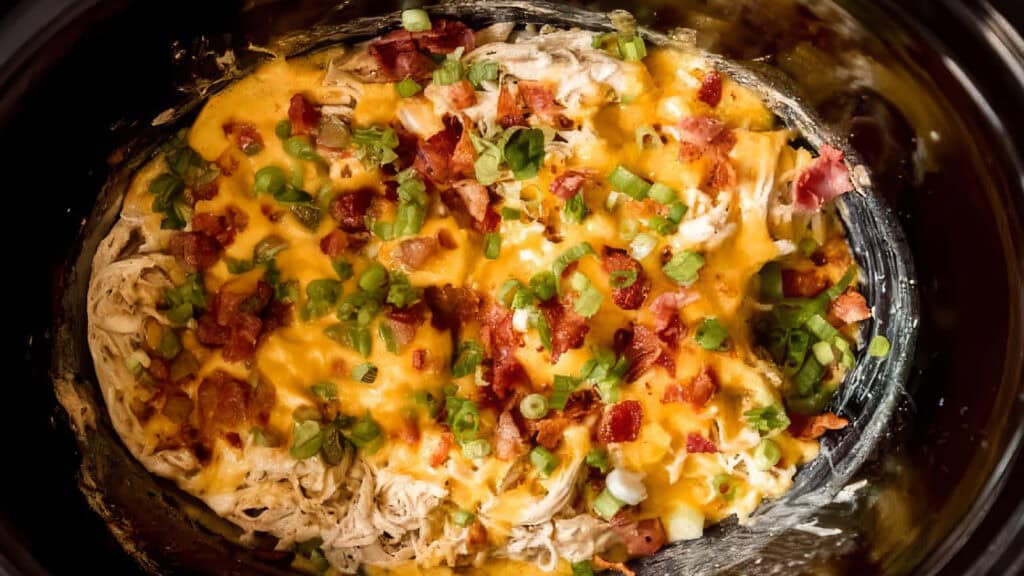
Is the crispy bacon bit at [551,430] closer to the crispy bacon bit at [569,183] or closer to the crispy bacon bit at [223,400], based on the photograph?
the crispy bacon bit at [569,183]

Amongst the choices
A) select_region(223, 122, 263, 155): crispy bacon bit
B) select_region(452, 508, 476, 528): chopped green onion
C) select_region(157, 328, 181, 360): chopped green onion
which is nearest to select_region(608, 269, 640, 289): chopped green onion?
select_region(452, 508, 476, 528): chopped green onion

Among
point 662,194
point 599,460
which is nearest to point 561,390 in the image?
point 599,460

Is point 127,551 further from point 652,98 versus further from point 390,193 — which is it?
point 652,98

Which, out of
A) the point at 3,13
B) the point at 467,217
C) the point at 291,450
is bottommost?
the point at 291,450

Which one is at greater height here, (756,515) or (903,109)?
(903,109)

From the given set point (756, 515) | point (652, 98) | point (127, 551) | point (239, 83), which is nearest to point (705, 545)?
point (756, 515)

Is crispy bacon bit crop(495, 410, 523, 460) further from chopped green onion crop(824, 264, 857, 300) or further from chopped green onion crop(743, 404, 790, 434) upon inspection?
chopped green onion crop(824, 264, 857, 300)

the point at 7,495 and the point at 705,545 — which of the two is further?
the point at 705,545
